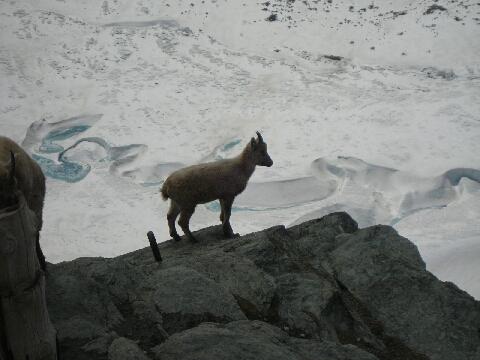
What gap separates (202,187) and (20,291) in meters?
6.17

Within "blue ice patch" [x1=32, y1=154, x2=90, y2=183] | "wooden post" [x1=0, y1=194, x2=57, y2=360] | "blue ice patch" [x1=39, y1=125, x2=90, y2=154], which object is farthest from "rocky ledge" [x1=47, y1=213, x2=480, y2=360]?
"blue ice patch" [x1=39, y1=125, x2=90, y2=154]

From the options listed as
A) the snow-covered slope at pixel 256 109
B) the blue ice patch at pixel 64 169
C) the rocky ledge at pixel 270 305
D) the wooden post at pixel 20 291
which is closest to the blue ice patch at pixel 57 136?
the snow-covered slope at pixel 256 109

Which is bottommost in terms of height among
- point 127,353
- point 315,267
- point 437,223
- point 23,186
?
point 437,223

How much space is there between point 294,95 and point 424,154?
8121 millimetres

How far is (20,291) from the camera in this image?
13.0 ft

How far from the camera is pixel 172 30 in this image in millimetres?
31312

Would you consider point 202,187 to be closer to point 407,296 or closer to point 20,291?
point 407,296

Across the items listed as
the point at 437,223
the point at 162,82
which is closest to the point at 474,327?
the point at 437,223

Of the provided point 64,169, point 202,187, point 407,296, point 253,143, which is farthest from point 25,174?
point 64,169

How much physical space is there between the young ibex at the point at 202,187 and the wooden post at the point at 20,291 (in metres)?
5.79

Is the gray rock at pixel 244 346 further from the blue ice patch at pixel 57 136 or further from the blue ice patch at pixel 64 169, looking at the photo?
the blue ice patch at pixel 57 136

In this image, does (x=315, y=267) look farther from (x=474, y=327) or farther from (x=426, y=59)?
(x=426, y=59)

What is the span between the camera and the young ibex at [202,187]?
32.8 ft

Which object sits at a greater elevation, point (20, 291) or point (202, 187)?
point (20, 291)
